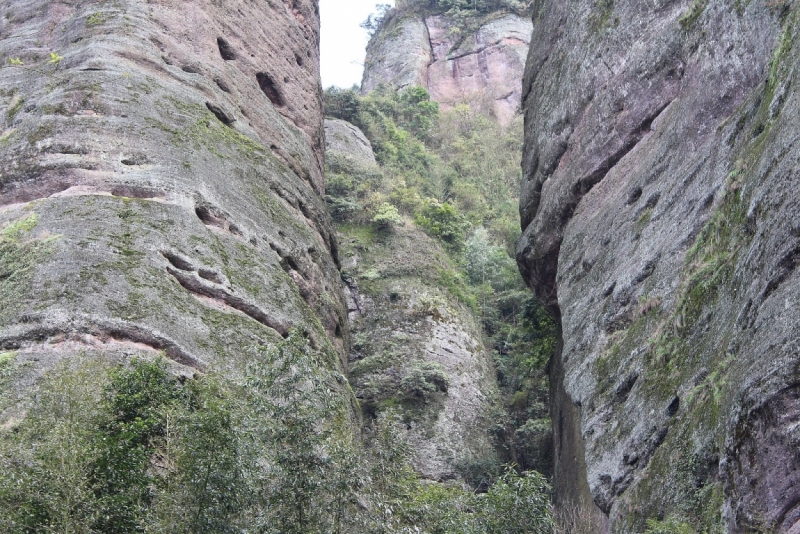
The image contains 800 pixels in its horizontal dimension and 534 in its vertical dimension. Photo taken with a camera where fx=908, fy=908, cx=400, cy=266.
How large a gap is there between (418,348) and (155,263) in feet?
41.3

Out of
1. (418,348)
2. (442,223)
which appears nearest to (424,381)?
(418,348)

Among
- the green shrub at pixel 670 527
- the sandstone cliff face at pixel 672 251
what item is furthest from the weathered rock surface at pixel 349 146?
the green shrub at pixel 670 527

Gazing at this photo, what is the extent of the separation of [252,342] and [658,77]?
28.6 ft

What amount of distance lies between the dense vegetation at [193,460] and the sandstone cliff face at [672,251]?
10.4 ft

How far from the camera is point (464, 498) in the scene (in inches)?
564

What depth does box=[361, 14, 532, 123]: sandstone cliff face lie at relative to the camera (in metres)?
62.7

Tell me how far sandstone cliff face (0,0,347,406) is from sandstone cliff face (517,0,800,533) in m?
5.24

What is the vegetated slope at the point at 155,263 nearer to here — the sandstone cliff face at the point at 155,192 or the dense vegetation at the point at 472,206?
the sandstone cliff face at the point at 155,192

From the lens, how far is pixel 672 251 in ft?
42.5

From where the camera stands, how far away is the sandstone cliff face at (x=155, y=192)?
13.3m

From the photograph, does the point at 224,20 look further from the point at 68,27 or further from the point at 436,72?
the point at 436,72

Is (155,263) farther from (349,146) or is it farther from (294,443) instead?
(349,146)

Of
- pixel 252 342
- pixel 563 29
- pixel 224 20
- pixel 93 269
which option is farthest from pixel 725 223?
pixel 224 20

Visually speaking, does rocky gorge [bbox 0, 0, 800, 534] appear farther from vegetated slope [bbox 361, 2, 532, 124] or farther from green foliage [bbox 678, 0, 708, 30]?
vegetated slope [bbox 361, 2, 532, 124]
